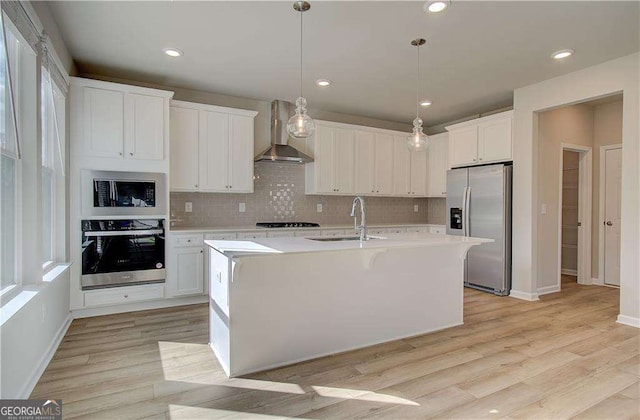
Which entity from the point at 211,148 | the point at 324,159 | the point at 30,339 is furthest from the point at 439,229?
the point at 30,339

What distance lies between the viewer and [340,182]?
5.48 meters

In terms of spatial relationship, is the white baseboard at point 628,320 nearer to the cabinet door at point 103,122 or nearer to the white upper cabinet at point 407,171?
the white upper cabinet at point 407,171

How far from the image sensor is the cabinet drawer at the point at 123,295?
3.65 meters

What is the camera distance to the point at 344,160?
549 cm

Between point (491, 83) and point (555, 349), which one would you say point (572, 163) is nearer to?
point (491, 83)

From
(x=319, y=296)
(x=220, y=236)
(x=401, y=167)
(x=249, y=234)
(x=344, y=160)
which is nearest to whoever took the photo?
(x=319, y=296)

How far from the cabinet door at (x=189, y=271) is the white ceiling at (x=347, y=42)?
2.04 m

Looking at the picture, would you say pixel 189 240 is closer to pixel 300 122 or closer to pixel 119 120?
pixel 119 120

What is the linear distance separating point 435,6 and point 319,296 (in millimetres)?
2327

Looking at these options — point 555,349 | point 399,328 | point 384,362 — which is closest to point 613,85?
point 555,349

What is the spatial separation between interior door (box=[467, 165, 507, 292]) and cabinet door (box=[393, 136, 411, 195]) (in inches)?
49.1

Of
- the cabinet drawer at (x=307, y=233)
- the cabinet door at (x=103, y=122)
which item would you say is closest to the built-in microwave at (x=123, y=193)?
the cabinet door at (x=103, y=122)

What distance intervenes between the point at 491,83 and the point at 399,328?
10.4ft
